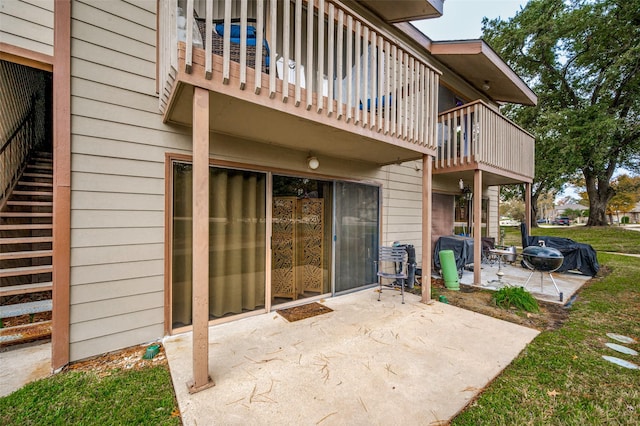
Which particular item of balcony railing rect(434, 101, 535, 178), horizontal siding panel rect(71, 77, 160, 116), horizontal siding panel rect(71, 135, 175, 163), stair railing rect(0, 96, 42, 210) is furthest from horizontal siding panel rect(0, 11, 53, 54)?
balcony railing rect(434, 101, 535, 178)

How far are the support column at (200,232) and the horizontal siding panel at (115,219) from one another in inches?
43.1

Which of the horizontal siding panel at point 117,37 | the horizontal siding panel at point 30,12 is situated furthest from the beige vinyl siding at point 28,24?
the horizontal siding panel at point 117,37

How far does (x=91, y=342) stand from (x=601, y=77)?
815 inches

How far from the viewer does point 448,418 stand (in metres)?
1.86

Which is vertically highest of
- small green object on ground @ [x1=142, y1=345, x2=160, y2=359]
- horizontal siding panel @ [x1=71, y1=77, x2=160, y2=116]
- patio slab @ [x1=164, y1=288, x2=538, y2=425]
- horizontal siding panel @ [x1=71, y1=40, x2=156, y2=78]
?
horizontal siding panel @ [x1=71, y1=40, x2=156, y2=78]

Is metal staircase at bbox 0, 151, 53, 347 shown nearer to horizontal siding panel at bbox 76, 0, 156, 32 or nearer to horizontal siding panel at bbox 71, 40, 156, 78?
horizontal siding panel at bbox 71, 40, 156, 78

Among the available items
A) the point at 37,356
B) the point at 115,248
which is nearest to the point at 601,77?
the point at 115,248

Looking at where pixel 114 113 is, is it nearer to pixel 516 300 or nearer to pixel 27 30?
pixel 27 30

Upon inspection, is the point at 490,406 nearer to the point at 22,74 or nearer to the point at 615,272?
the point at 22,74

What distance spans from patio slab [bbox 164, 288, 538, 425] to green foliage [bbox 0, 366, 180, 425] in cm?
14

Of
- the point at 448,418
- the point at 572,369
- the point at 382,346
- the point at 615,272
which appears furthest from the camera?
the point at 615,272

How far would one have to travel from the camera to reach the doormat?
11.7 ft

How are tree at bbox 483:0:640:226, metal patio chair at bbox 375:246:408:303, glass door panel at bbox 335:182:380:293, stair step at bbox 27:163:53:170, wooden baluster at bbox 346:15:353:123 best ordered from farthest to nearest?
tree at bbox 483:0:640:226 → metal patio chair at bbox 375:246:408:303 → glass door panel at bbox 335:182:380:293 → stair step at bbox 27:163:53:170 → wooden baluster at bbox 346:15:353:123

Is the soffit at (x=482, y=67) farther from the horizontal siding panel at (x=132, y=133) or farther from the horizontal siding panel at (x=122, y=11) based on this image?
the horizontal siding panel at (x=132, y=133)
